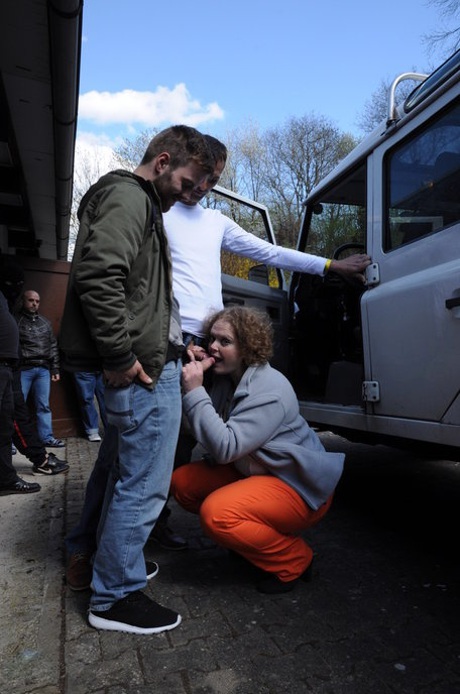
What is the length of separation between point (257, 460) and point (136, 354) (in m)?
0.82

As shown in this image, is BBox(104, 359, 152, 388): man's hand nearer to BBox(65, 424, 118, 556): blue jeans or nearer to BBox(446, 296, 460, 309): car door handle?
BBox(65, 424, 118, 556): blue jeans

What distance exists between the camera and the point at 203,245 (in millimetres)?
2650

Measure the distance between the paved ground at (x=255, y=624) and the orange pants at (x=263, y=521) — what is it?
6.3 inches

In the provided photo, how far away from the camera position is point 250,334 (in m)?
2.46

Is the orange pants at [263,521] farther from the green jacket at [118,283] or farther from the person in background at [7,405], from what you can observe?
the person in background at [7,405]

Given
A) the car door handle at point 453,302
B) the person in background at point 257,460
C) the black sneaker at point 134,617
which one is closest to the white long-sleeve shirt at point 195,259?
the person in background at point 257,460

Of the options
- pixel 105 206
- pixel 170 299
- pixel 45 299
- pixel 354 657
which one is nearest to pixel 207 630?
pixel 354 657

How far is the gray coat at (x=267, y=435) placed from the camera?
225 centimetres

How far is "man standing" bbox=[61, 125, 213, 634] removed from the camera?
6.00 ft

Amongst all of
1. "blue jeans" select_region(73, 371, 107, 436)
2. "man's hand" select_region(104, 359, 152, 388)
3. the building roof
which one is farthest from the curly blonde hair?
"blue jeans" select_region(73, 371, 107, 436)

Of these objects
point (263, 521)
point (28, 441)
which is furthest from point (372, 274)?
point (28, 441)

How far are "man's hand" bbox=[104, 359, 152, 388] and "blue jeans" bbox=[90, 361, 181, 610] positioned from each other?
0.12 ft

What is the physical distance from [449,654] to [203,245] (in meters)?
2.02

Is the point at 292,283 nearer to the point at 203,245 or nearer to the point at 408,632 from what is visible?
the point at 203,245
